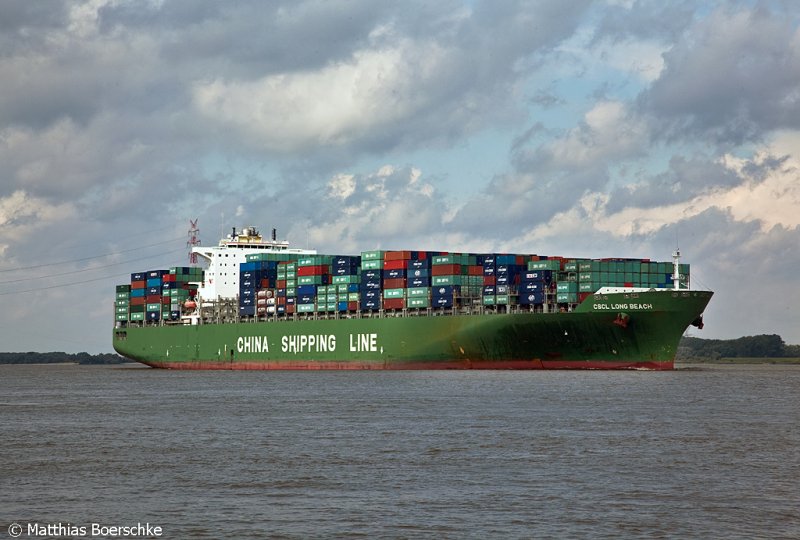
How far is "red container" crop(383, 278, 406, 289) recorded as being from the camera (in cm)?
7606

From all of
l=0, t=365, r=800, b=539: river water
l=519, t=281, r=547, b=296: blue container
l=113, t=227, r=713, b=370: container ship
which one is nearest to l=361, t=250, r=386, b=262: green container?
l=113, t=227, r=713, b=370: container ship

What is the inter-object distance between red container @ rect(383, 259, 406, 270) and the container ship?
7 centimetres

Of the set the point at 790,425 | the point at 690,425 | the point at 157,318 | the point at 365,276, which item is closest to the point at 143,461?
the point at 690,425

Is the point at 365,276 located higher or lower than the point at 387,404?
higher

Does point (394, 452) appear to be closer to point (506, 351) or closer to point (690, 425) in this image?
point (690, 425)

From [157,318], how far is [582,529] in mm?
88718

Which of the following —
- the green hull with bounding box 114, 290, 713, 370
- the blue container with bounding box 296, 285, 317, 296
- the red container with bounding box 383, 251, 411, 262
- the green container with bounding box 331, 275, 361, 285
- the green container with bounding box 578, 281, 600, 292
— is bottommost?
the green hull with bounding box 114, 290, 713, 370

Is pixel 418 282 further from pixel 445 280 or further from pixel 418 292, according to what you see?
pixel 445 280

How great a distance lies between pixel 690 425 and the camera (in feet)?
109

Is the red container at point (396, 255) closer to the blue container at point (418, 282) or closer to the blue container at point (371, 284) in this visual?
the blue container at point (418, 282)

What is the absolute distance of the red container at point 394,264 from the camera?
250ft

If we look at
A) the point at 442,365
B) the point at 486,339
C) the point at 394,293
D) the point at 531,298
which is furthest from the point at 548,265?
the point at 394,293

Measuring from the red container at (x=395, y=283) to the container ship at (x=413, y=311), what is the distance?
10 cm

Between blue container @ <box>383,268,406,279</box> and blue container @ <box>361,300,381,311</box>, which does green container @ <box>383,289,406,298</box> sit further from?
blue container @ <box>383,268,406,279</box>
